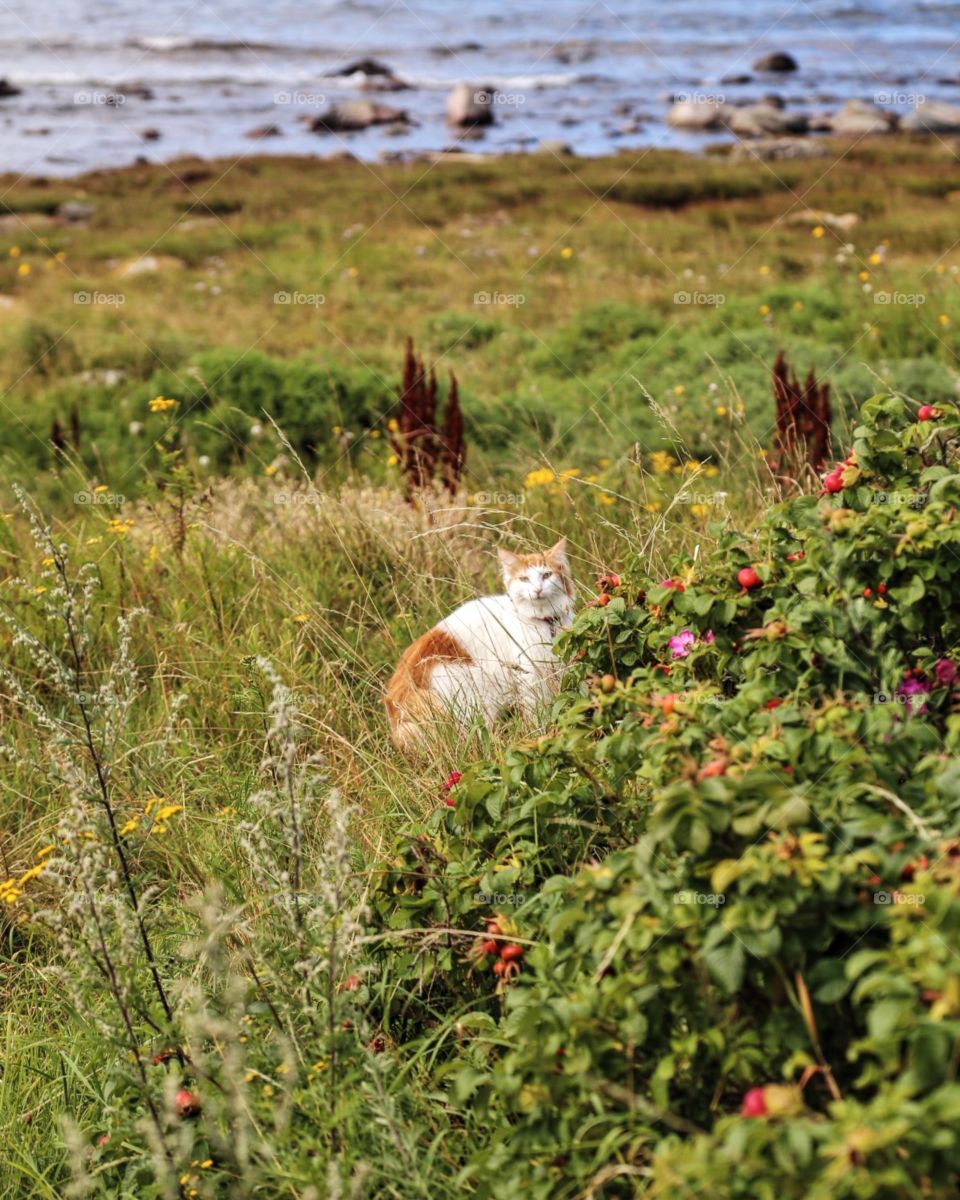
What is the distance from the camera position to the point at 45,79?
36500 mm

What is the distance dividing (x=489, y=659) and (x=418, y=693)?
15.1 inches

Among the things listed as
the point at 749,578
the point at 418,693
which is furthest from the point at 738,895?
the point at 418,693

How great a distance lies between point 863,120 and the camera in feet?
117

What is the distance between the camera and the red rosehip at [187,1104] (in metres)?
→ 2.18

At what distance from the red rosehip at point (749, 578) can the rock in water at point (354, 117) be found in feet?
122

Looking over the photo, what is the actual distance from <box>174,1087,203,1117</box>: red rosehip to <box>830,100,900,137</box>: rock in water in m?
37.2

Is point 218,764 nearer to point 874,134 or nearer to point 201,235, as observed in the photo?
point 201,235

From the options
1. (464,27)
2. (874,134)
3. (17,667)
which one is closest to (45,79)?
(464,27)

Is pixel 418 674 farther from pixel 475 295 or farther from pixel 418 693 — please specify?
pixel 475 295

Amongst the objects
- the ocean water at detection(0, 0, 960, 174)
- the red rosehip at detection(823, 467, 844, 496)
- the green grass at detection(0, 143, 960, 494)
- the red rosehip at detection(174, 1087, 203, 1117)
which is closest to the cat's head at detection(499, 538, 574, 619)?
the green grass at detection(0, 143, 960, 494)

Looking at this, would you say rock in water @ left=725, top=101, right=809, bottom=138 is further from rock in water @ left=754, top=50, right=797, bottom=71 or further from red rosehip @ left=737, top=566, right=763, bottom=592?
red rosehip @ left=737, top=566, right=763, bottom=592

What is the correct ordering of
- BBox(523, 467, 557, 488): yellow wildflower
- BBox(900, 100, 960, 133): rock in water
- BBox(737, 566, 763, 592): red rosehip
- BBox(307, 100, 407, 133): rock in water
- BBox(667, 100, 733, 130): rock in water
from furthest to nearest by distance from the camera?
BBox(307, 100, 407, 133): rock in water
BBox(667, 100, 733, 130): rock in water
BBox(900, 100, 960, 133): rock in water
BBox(523, 467, 557, 488): yellow wildflower
BBox(737, 566, 763, 592): red rosehip

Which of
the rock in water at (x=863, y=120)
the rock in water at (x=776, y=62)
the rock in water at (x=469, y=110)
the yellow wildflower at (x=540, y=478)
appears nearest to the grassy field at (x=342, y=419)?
the yellow wildflower at (x=540, y=478)

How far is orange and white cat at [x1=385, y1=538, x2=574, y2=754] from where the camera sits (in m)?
3.41
